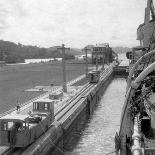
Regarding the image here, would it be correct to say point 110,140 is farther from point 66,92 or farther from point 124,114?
point 66,92

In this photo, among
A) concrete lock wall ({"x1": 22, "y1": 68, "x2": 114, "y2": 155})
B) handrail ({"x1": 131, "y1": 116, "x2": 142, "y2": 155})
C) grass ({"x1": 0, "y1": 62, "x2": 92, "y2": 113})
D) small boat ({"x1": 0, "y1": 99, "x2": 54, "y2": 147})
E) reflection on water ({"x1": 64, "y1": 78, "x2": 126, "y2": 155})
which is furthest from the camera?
grass ({"x1": 0, "y1": 62, "x2": 92, "y2": 113})

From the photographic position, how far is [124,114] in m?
20.2

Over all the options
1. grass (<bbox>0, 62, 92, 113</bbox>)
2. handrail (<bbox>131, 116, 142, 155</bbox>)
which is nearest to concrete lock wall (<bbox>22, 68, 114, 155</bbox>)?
handrail (<bbox>131, 116, 142, 155</bbox>)

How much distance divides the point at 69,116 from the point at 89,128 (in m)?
5.11

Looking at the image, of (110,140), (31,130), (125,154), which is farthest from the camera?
(110,140)

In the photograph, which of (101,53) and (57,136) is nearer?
(57,136)

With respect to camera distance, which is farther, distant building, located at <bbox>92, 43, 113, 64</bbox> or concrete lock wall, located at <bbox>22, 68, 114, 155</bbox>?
distant building, located at <bbox>92, 43, 113, 64</bbox>

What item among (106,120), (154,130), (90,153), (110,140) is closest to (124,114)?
(154,130)

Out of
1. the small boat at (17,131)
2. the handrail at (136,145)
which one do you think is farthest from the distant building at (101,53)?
the handrail at (136,145)

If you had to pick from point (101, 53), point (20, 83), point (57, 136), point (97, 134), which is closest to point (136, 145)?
point (57, 136)

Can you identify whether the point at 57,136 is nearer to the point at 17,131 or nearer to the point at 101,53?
the point at 17,131

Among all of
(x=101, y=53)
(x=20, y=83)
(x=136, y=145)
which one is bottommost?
(x=20, y=83)

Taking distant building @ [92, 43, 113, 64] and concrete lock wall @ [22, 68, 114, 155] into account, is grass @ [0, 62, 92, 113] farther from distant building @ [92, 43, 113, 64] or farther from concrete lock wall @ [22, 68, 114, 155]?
distant building @ [92, 43, 113, 64]

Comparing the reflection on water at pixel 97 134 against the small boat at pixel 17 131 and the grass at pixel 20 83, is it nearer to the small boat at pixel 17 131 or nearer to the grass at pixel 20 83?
the small boat at pixel 17 131
